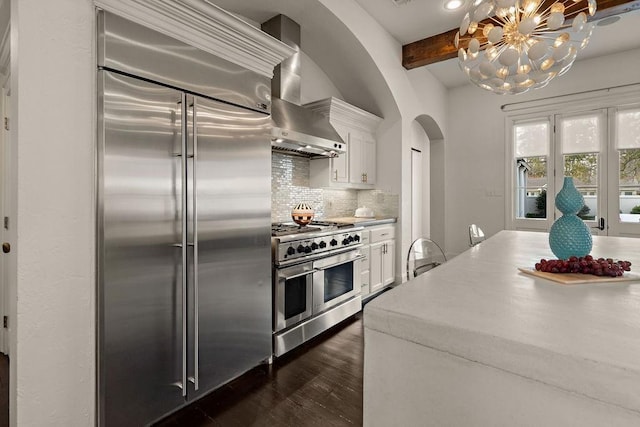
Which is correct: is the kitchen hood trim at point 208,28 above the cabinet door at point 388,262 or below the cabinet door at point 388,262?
above

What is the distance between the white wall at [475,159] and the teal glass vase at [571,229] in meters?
4.17

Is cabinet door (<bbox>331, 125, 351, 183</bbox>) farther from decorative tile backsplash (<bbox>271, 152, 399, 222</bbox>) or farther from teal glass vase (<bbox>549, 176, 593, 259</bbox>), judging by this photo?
teal glass vase (<bbox>549, 176, 593, 259</bbox>)

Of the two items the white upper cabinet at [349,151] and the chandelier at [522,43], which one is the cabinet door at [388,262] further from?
the chandelier at [522,43]

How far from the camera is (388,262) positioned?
397 cm

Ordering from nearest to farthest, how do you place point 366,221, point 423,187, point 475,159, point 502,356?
point 502,356, point 366,221, point 475,159, point 423,187

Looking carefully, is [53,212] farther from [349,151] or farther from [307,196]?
[349,151]

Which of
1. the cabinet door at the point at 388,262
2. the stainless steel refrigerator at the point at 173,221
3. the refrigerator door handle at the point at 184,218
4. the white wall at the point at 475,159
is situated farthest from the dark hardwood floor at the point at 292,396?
the white wall at the point at 475,159

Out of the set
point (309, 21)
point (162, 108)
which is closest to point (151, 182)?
point (162, 108)

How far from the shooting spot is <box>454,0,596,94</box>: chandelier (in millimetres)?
1818

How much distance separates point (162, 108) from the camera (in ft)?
5.44

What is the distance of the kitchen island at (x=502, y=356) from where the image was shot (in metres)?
0.56

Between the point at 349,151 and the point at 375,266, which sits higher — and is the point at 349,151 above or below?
above

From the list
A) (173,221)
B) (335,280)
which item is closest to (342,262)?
(335,280)

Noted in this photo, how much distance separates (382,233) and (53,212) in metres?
3.10
